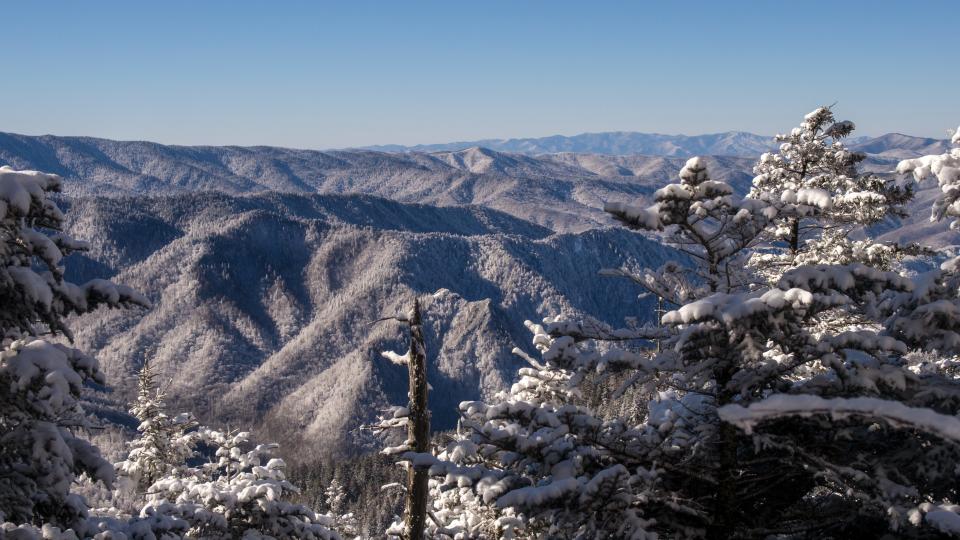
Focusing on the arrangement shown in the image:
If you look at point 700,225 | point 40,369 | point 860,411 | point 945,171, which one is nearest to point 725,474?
point 700,225

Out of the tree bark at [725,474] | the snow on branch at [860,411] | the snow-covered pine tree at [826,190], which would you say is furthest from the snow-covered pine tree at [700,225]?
the snow-covered pine tree at [826,190]

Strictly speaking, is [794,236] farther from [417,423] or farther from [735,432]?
[417,423]

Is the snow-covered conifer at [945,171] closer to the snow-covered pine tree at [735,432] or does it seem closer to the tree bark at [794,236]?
the snow-covered pine tree at [735,432]

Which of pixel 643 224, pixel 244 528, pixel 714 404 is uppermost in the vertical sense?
pixel 643 224

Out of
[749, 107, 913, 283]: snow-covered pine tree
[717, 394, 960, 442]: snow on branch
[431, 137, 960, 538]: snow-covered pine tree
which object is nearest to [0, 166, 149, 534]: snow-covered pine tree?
[431, 137, 960, 538]: snow-covered pine tree

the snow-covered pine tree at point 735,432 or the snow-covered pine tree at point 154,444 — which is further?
the snow-covered pine tree at point 154,444

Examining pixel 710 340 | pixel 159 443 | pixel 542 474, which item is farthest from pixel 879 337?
pixel 159 443

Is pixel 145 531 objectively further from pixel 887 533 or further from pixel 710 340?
pixel 887 533
